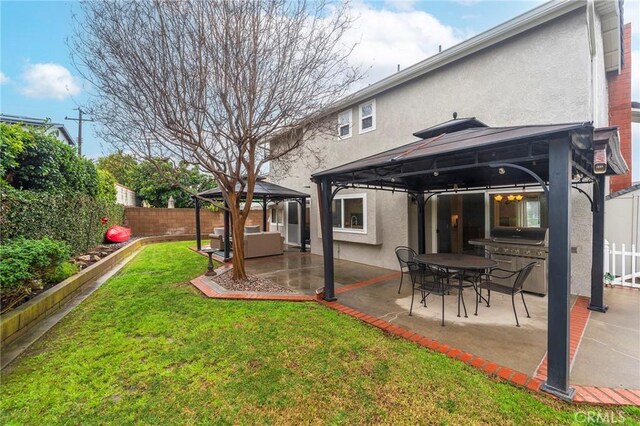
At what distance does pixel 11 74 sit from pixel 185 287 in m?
10.8

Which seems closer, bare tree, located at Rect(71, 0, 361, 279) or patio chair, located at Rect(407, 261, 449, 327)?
patio chair, located at Rect(407, 261, 449, 327)

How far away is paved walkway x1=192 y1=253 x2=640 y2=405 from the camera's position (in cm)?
335

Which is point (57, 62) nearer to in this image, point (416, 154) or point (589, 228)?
point (416, 154)

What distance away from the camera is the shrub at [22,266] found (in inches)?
176

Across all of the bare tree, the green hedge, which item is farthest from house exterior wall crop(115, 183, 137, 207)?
the bare tree

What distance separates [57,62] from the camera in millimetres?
6949

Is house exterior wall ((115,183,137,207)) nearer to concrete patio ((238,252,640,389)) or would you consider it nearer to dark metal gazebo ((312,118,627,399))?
concrete patio ((238,252,640,389))

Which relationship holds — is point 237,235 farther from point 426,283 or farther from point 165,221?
point 165,221

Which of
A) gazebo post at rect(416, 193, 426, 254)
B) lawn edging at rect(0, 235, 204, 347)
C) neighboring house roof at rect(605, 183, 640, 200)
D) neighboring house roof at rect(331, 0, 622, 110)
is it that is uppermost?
neighboring house roof at rect(331, 0, 622, 110)

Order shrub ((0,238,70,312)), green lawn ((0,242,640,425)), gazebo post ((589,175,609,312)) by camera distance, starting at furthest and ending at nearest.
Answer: gazebo post ((589,175,609,312)) → shrub ((0,238,70,312)) → green lawn ((0,242,640,425))

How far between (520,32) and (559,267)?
6292 millimetres

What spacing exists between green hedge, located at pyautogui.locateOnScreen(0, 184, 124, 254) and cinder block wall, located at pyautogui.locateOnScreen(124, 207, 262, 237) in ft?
19.5

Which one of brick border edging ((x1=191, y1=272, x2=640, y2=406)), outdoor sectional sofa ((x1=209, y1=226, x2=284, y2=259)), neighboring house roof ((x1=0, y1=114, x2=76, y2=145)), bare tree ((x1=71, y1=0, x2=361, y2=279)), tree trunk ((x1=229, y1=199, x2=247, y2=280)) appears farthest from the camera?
outdoor sectional sofa ((x1=209, y1=226, x2=284, y2=259))

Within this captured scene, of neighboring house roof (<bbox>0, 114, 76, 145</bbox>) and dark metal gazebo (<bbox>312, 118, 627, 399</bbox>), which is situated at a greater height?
neighboring house roof (<bbox>0, 114, 76, 145</bbox>)
